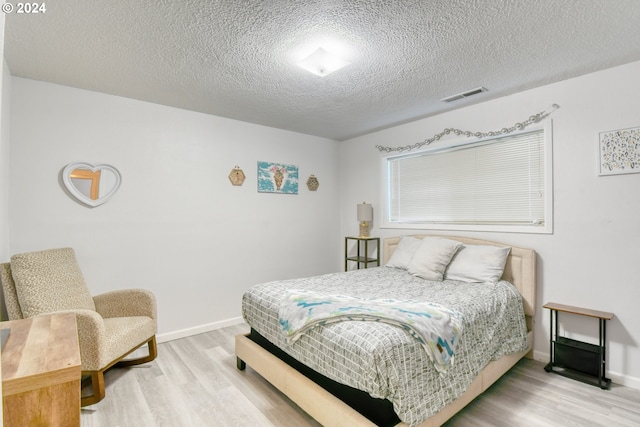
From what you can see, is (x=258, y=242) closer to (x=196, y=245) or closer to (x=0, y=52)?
(x=196, y=245)

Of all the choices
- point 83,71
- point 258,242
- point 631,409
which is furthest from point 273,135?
point 631,409

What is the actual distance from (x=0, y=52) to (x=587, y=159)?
11.5ft

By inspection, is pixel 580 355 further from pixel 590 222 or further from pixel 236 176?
pixel 236 176

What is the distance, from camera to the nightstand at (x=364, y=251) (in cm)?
436

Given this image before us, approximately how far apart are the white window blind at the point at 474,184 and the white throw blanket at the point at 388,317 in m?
1.62

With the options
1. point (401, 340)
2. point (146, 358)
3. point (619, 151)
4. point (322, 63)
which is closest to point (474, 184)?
point (619, 151)

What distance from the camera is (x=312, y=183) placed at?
183 inches

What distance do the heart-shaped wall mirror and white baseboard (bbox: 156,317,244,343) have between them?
146cm

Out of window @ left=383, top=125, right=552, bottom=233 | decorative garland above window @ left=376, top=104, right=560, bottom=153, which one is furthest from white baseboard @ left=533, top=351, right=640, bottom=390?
decorative garland above window @ left=376, top=104, right=560, bottom=153

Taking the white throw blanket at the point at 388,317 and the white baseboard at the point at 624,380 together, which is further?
the white baseboard at the point at 624,380

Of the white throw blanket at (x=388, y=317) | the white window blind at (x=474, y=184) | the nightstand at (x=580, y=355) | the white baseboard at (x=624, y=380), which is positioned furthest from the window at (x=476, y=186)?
the white throw blanket at (x=388, y=317)

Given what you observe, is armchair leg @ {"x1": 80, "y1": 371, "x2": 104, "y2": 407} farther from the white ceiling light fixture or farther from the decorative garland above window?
the decorative garland above window

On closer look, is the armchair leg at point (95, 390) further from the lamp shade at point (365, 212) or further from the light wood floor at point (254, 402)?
the lamp shade at point (365, 212)

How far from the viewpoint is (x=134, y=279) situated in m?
3.25
